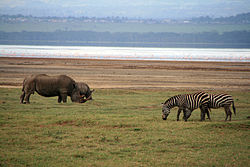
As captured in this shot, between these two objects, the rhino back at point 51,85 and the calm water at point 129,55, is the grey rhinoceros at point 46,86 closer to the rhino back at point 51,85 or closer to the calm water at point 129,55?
the rhino back at point 51,85

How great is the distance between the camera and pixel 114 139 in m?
13.5

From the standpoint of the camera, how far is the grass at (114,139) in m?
11.1

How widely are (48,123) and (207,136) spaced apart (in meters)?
5.75

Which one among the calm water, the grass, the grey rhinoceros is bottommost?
the grass

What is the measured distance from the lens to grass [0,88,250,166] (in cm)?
1111

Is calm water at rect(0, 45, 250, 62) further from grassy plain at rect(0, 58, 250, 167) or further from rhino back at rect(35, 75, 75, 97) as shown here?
grassy plain at rect(0, 58, 250, 167)

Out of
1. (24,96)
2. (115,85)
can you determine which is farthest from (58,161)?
(115,85)

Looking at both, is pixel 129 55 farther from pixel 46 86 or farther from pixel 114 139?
pixel 114 139

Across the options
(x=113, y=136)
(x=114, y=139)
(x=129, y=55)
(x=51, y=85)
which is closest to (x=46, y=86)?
(x=51, y=85)

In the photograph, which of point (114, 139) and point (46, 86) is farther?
point (46, 86)

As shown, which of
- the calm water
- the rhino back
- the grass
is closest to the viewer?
the grass

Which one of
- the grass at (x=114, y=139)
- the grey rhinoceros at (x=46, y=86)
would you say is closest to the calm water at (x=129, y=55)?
the grey rhinoceros at (x=46, y=86)

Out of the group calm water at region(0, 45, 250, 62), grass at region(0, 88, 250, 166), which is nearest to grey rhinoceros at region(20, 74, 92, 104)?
grass at region(0, 88, 250, 166)

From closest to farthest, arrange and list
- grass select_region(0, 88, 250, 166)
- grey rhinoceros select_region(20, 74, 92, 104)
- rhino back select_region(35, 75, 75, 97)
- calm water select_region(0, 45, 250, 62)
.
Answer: grass select_region(0, 88, 250, 166)
grey rhinoceros select_region(20, 74, 92, 104)
rhino back select_region(35, 75, 75, 97)
calm water select_region(0, 45, 250, 62)
